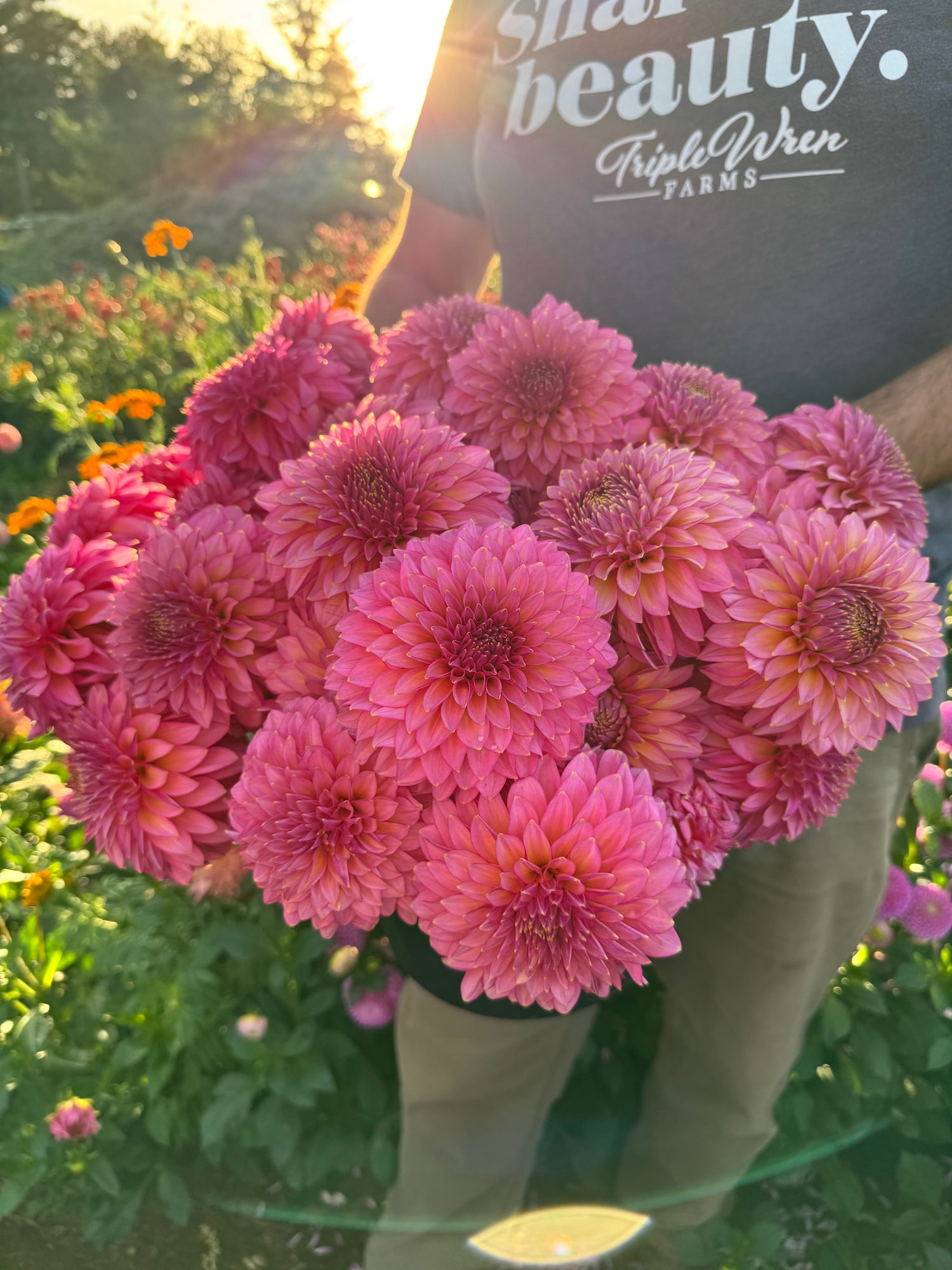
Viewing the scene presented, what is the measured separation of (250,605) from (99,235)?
16.0 metres

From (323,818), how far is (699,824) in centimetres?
29

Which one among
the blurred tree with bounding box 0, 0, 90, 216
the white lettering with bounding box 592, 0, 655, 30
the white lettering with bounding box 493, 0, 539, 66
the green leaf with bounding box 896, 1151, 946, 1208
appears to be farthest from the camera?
the blurred tree with bounding box 0, 0, 90, 216

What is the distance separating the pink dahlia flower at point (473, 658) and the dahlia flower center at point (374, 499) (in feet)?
0.19

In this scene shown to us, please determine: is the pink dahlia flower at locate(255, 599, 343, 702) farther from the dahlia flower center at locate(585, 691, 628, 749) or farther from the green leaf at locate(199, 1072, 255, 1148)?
the green leaf at locate(199, 1072, 255, 1148)

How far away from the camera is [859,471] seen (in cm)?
67

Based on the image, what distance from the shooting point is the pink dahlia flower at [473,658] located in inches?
20.4

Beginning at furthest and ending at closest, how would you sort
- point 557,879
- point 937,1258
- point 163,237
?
point 163,237, point 937,1258, point 557,879

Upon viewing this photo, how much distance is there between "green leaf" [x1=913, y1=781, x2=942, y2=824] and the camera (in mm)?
1450

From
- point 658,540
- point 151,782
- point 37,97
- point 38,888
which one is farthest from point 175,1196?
point 37,97

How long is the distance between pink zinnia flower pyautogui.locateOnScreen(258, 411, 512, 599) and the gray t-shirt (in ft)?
2.06

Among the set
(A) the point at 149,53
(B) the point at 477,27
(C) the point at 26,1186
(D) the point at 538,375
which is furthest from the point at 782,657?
(A) the point at 149,53

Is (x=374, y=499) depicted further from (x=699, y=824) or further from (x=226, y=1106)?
(x=226, y=1106)

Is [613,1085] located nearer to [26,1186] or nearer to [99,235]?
[26,1186]

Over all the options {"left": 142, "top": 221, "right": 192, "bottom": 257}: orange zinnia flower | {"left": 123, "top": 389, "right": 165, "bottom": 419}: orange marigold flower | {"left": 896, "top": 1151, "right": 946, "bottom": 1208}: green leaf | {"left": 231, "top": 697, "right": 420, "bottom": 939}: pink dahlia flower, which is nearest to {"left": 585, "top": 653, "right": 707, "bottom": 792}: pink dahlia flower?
{"left": 231, "top": 697, "right": 420, "bottom": 939}: pink dahlia flower
